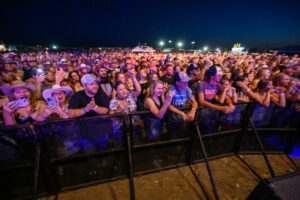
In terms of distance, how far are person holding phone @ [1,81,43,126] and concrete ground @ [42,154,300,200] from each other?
67.5 inches

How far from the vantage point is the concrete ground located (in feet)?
8.97

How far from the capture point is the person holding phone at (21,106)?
2362 millimetres

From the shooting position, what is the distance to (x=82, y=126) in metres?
2.38

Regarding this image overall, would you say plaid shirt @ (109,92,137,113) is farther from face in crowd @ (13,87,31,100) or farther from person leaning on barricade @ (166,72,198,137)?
face in crowd @ (13,87,31,100)

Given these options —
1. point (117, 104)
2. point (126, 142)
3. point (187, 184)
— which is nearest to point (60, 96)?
point (117, 104)

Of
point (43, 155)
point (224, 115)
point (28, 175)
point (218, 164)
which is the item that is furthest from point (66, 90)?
point (218, 164)

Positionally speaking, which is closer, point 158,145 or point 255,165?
point 158,145

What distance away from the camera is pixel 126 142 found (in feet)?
8.96

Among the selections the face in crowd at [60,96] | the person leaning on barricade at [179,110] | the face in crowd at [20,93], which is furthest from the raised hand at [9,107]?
the person leaning on barricade at [179,110]

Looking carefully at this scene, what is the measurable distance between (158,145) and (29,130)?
2398 millimetres

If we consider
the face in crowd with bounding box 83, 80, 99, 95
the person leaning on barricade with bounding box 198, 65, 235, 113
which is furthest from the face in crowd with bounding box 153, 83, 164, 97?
the face in crowd with bounding box 83, 80, 99, 95

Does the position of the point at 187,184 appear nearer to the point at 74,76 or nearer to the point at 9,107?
the point at 9,107

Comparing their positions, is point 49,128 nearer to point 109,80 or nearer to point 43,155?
point 43,155

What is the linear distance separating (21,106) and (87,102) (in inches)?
50.5
